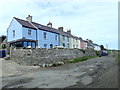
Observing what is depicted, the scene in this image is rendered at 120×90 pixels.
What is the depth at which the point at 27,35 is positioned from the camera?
79.2 ft

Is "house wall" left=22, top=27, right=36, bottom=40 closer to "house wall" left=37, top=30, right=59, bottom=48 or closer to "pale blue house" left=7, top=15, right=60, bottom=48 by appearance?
"pale blue house" left=7, top=15, right=60, bottom=48

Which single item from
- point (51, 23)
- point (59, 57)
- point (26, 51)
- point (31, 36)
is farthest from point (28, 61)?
point (51, 23)

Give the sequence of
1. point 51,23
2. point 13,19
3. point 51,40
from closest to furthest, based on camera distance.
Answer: point 13,19
point 51,40
point 51,23

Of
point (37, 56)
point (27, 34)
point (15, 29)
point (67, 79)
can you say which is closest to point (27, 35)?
point (27, 34)

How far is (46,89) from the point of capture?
6.40 meters

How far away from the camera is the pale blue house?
76.9 ft

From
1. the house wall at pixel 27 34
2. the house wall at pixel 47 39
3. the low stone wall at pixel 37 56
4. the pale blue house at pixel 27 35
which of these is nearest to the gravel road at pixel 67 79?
the low stone wall at pixel 37 56

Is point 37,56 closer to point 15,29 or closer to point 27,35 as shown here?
point 27,35

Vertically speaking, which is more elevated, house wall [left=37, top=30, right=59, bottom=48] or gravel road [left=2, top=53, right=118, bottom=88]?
house wall [left=37, top=30, right=59, bottom=48]

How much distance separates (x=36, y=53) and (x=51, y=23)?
61.1 feet

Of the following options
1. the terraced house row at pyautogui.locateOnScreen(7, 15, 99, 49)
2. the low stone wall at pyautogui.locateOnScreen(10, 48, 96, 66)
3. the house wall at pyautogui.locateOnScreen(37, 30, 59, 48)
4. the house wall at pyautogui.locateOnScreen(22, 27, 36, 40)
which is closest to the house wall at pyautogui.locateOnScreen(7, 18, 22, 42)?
the terraced house row at pyautogui.locateOnScreen(7, 15, 99, 49)

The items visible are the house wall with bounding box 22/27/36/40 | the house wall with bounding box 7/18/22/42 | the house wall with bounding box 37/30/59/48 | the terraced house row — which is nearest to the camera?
the house wall with bounding box 22/27/36/40

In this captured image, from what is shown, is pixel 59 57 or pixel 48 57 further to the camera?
pixel 59 57

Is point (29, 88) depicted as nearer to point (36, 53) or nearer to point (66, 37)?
point (36, 53)
